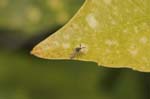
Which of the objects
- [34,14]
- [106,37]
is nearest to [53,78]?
[34,14]

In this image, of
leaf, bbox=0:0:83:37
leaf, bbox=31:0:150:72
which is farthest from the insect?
leaf, bbox=0:0:83:37

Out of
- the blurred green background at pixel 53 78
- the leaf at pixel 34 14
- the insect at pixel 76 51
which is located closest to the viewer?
the insect at pixel 76 51

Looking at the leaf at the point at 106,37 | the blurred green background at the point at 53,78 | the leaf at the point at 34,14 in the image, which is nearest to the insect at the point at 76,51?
the leaf at the point at 106,37

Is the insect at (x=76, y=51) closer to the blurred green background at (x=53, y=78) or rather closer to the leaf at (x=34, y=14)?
the leaf at (x=34, y=14)

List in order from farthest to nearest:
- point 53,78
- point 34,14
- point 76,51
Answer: point 53,78 → point 34,14 → point 76,51

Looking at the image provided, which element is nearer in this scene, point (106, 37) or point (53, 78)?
point (106, 37)

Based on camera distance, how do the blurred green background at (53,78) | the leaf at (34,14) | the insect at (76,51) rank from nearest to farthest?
the insect at (76,51) → the leaf at (34,14) → the blurred green background at (53,78)

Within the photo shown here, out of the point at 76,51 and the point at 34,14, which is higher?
the point at 34,14

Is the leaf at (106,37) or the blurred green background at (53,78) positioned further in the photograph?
the blurred green background at (53,78)

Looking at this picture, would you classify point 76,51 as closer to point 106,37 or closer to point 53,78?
point 106,37
